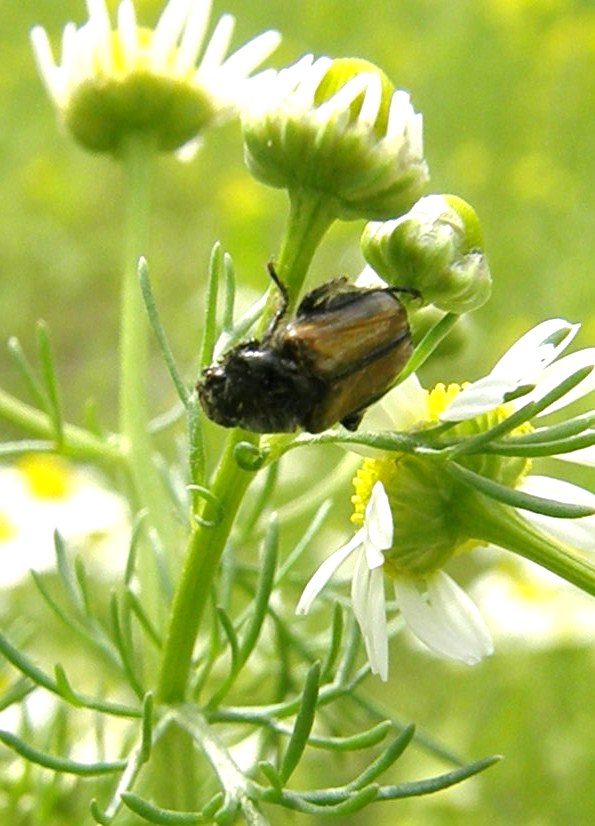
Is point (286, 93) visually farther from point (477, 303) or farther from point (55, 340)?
point (55, 340)

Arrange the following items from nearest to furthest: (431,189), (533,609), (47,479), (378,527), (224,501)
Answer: (378,527), (224,501), (533,609), (47,479), (431,189)

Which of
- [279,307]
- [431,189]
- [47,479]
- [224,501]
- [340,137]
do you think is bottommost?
[224,501]

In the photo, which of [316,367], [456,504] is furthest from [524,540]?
[316,367]

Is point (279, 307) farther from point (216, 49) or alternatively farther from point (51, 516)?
point (51, 516)

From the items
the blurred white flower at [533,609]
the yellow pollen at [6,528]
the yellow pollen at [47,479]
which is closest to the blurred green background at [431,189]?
the blurred white flower at [533,609]

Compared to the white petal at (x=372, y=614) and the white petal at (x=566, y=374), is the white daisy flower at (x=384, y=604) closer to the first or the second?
the white petal at (x=372, y=614)

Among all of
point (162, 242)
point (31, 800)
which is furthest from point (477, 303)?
point (162, 242)
